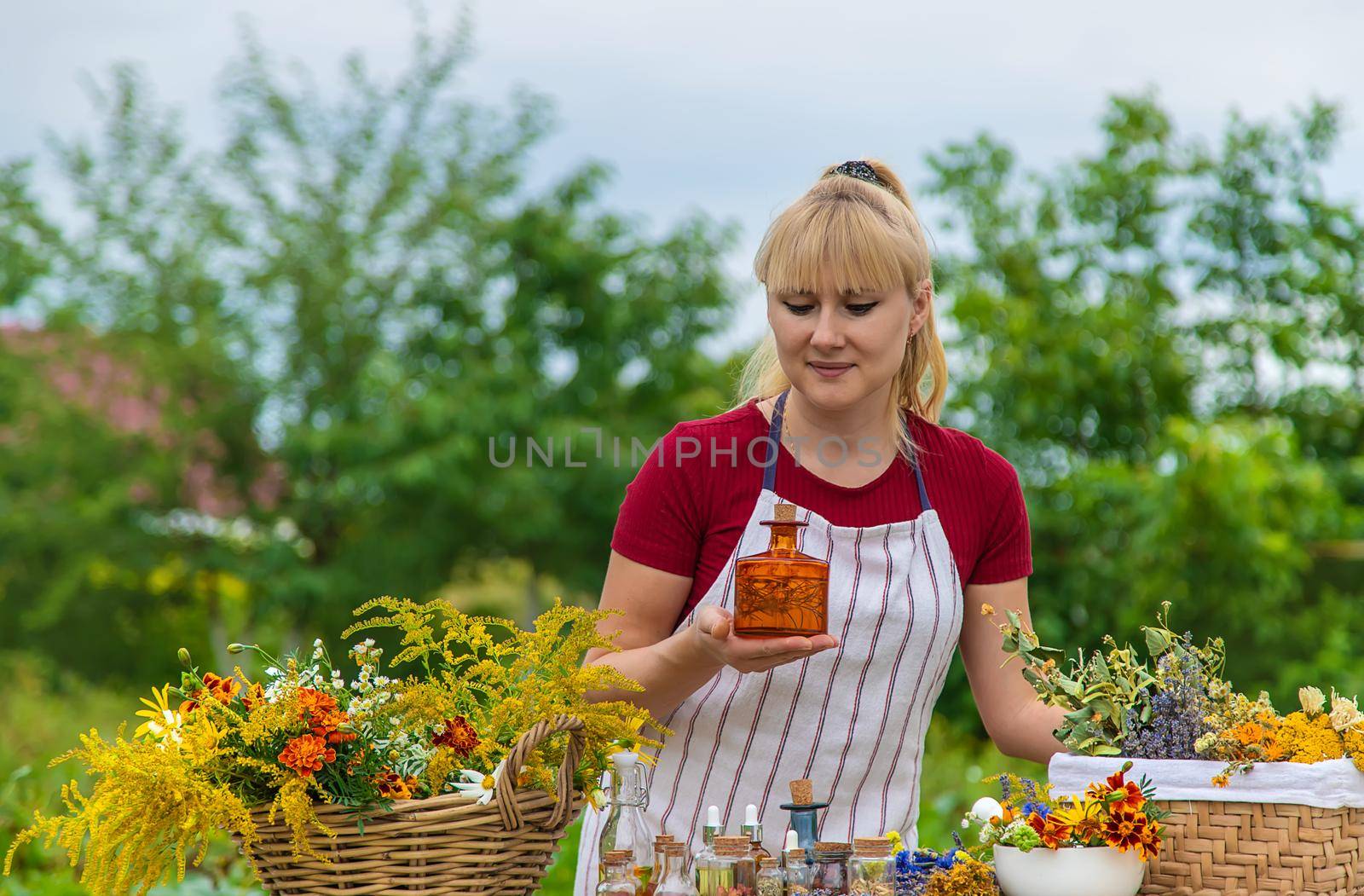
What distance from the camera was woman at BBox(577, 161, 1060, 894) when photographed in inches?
92.3

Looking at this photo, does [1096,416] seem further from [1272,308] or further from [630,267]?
[630,267]

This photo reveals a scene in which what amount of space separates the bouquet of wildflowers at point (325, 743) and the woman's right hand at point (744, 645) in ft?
0.50

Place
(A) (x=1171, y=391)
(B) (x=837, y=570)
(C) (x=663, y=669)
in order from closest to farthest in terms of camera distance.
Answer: (C) (x=663, y=669) → (B) (x=837, y=570) → (A) (x=1171, y=391)

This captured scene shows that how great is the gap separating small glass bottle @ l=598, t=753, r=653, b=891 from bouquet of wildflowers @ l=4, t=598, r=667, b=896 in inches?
1.7

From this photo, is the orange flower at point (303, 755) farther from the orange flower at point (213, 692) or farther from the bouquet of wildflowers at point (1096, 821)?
the bouquet of wildflowers at point (1096, 821)

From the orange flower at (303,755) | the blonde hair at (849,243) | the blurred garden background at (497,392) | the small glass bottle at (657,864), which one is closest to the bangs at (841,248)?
the blonde hair at (849,243)

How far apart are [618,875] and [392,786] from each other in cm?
33

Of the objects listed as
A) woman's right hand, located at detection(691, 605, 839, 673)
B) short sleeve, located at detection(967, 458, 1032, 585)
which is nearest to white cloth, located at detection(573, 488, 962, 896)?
short sleeve, located at detection(967, 458, 1032, 585)

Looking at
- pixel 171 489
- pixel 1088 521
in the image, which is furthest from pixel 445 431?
pixel 1088 521

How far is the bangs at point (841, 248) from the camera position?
2232 millimetres

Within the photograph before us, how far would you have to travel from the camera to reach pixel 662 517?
2.41m

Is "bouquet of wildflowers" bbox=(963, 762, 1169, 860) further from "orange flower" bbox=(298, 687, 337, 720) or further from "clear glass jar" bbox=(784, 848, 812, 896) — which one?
"orange flower" bbox=(298, 687, 337, 720)

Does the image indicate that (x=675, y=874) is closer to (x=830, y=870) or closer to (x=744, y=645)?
(x=830, y=870)

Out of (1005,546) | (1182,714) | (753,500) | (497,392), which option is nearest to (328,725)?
(753,500)
